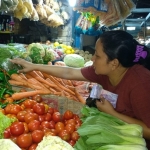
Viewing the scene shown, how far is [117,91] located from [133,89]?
0.73ft

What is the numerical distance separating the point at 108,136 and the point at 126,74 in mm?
727

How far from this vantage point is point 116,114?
2088mm

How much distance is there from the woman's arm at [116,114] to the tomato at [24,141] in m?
0.69

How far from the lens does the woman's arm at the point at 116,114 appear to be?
2.02 meters

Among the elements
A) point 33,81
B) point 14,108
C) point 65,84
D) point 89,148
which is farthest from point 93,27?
point 89,148

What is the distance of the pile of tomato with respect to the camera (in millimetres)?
2088

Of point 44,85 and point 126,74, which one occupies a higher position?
point 126,74

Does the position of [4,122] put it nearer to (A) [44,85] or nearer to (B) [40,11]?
(A) [44,85]

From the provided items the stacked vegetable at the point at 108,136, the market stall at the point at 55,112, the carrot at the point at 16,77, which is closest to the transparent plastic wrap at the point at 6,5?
the market stall at the point at 55,112

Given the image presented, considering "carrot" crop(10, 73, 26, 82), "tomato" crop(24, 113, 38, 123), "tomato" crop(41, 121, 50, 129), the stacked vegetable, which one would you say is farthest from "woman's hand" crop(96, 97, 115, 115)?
"carrot" crop(10, 73, 26, 82)

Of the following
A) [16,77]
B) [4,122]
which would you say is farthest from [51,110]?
[16,77]

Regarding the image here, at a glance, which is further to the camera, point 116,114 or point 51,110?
point 51,110

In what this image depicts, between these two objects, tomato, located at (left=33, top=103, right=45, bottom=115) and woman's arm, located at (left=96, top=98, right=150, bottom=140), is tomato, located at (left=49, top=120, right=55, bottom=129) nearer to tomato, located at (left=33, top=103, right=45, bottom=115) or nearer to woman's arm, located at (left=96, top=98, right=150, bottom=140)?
tomato, located at (left=33, top=103, right=45, bottom=115)

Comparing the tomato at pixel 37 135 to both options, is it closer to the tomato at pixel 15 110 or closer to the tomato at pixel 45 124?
the tomato at pixel 45 124
